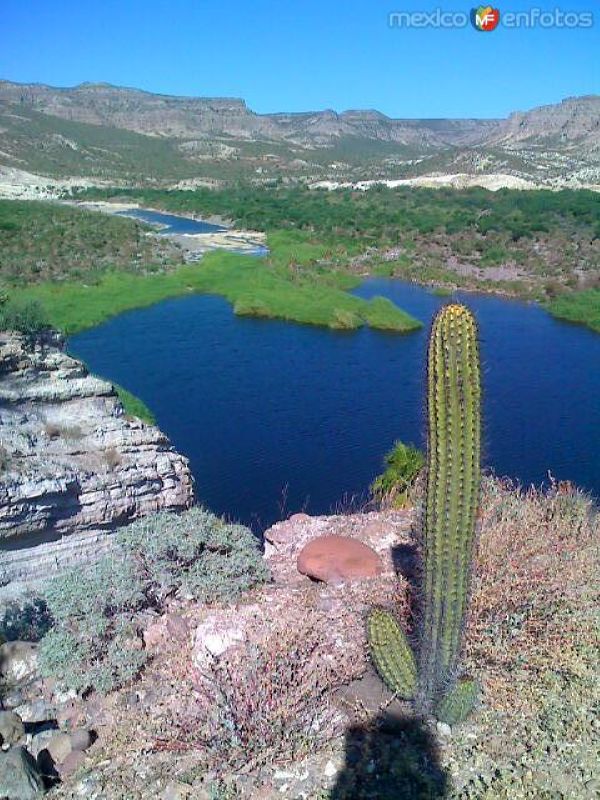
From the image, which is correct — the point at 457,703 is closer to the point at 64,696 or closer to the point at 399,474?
the point at 64,696

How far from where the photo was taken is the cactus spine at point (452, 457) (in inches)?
222

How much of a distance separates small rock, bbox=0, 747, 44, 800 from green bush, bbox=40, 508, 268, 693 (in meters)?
1.23

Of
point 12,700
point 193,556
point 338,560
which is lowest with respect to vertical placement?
point 12,700

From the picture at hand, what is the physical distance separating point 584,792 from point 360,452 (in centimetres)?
1408

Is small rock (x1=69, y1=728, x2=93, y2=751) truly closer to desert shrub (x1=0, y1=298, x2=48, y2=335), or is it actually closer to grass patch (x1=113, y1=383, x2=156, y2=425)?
desert shrub (x1=0, y1=298, x2=48, y2=335)

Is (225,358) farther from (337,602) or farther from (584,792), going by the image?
(584,792)

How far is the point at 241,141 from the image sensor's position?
147625 mm

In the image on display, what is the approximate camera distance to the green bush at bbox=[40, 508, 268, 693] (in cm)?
705

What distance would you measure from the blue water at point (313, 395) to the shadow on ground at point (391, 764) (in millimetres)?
7583

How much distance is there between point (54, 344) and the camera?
12.0 metres

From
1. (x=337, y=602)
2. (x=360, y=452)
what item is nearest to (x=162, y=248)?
(x=360, y=452)

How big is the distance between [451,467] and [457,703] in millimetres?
1869

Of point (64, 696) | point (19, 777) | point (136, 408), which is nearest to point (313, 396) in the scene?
point (136, 408)

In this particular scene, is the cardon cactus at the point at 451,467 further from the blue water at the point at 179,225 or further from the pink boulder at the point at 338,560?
the blue water at the point at 179,225
